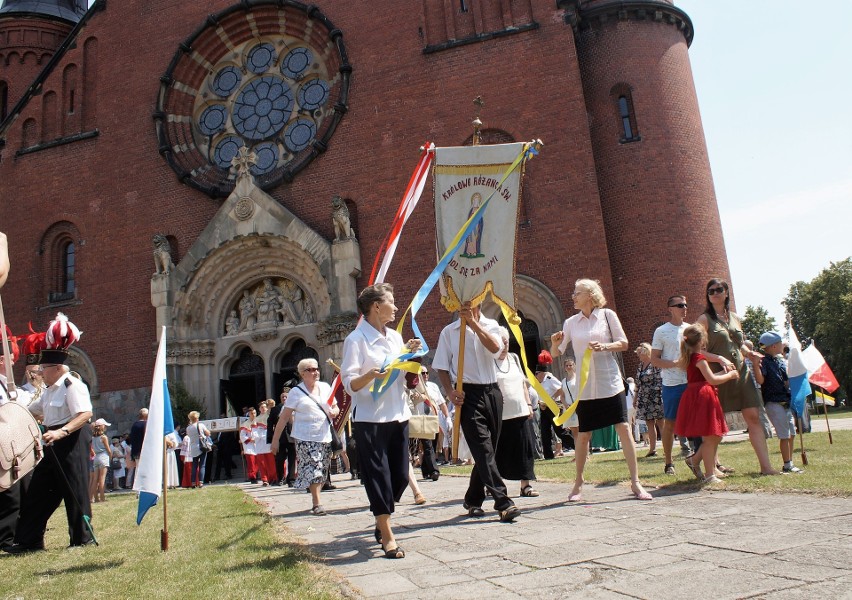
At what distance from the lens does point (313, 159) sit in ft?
63.2

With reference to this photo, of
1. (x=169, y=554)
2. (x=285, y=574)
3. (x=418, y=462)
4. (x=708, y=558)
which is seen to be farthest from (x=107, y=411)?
(x=708, y=558)

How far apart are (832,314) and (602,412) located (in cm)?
4717

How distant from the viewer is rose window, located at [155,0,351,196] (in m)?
20.2

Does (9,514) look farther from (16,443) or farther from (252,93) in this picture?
(252,93)

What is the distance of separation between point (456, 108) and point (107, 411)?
12745mm

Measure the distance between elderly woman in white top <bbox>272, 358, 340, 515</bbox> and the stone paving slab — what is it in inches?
57.4

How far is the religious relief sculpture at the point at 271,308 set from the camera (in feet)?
63.3

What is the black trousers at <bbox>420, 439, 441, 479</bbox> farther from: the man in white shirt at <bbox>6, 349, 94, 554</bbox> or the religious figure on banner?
the man in white shirt at <bbox>6, 349, 94, 554</bbox>

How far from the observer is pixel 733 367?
657cm

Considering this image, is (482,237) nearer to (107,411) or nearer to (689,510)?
(689,510)

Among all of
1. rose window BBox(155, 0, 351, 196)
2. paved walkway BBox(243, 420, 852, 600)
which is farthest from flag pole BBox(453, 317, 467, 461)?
rose window BBox(155, 0, 351, 196)

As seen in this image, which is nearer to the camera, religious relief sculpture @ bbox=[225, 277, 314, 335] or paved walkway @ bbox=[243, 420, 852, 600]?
paved walkway @ bbox=[243, 420, 852, 600]

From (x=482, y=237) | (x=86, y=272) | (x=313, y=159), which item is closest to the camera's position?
(x=482, y=237)

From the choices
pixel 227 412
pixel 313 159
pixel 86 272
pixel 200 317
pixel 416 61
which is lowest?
pixel 227 412
